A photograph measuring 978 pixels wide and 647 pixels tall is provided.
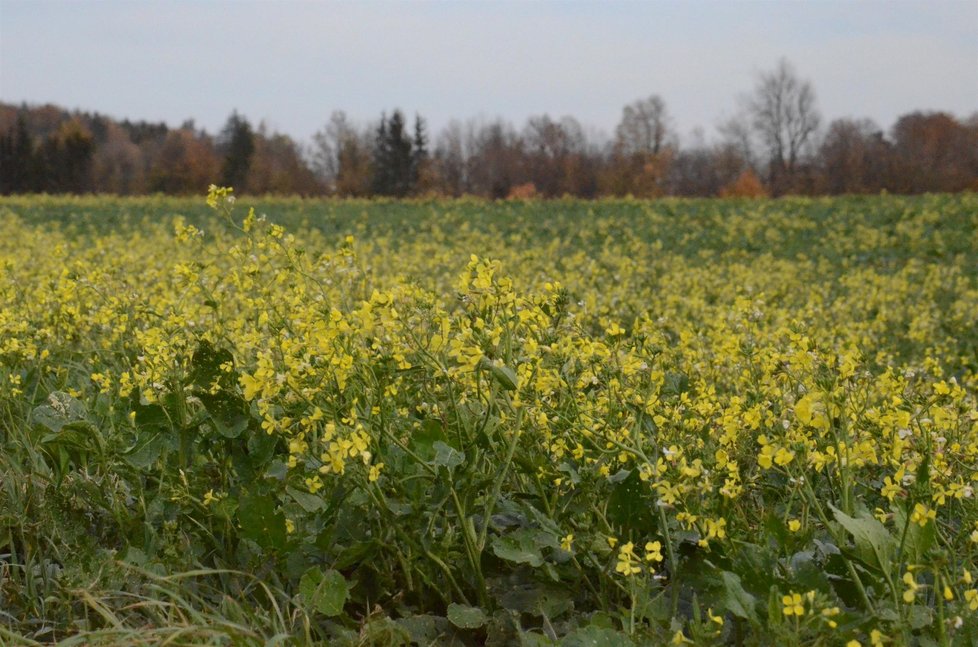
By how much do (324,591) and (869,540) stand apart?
4.95ft

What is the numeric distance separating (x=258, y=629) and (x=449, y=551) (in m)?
0.63

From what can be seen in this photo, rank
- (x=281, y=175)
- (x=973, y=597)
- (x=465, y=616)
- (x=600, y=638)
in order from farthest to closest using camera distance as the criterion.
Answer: (x=281, y=175)
(x=465, y=616)
(x=600, y=638)
(x=973, y=597)

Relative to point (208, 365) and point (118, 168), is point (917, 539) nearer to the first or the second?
point (208, 365)

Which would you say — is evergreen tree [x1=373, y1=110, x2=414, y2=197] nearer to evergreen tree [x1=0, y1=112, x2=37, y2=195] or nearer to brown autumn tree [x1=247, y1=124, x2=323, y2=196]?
brown autumn tree [x1=247, y1=124, x2=323, y2=196]

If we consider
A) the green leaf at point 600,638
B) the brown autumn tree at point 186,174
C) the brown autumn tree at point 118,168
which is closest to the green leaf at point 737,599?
the green leaf at point 600,638

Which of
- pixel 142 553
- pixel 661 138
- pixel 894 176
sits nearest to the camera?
pixel 142 553

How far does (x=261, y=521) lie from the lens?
288 centimetres

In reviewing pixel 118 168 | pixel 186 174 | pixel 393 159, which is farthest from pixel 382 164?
pixel 118 168

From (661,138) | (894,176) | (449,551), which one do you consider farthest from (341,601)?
(661,138)

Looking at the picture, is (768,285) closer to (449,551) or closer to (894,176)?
Result: (449,551)

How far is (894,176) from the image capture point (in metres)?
54.7

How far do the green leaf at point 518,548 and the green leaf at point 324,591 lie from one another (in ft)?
1.55

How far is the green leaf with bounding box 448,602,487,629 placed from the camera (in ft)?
8.71

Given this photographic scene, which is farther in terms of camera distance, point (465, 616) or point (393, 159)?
point (393, 159)
